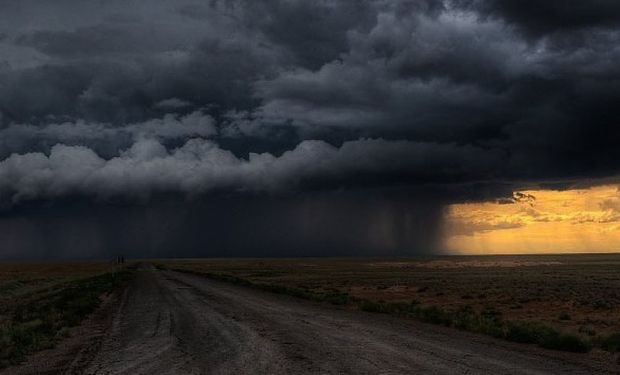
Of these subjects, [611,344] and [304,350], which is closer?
[304,350]

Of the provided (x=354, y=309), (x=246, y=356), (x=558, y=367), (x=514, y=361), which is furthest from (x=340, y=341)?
(x=354, y=309)

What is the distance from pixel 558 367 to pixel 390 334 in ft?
19.6

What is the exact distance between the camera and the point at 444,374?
36.0ft

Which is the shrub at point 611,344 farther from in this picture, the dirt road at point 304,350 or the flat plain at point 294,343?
the dirt road at point 304,350

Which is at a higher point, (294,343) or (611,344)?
(294,343)

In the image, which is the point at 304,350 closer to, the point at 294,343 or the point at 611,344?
the point at 294,343

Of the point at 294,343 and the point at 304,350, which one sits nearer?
the point at 304,350

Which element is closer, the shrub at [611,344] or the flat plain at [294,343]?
the flat plain at [294,343]

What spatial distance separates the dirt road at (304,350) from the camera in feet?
39.2

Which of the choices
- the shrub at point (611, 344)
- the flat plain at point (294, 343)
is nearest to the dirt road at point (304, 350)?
the flat plain at point (294, 343)

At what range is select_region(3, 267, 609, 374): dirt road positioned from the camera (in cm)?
1196

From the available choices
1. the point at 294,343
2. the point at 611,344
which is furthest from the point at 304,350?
the point at 611,344

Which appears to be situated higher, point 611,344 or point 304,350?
point 304,350

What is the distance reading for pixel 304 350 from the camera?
14.2 m
